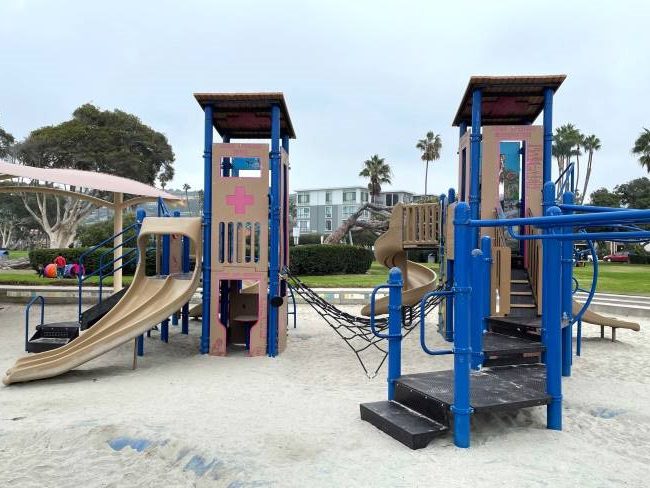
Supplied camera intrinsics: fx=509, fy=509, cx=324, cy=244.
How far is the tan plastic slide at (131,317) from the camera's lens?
22.4 feet

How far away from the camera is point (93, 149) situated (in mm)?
34188

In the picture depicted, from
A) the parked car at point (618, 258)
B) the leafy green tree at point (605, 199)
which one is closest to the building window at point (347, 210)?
the leafy green tree at point (605, 199)

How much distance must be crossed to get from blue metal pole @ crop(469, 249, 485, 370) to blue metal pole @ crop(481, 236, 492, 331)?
Result: 1.38 meters

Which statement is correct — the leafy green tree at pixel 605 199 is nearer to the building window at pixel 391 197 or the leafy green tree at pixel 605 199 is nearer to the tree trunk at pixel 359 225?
the building window at pixel 391 197

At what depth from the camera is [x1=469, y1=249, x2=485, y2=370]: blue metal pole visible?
4.96 m

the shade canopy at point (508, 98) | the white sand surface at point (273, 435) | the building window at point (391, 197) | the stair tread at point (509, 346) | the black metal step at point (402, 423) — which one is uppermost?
the building window at point (391, 197)

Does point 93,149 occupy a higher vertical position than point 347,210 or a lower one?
higher

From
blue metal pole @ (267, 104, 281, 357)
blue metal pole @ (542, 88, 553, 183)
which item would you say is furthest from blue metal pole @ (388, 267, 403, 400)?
blue metal pole @ (542, 88, 553, 183)

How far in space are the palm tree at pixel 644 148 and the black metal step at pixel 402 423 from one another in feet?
175

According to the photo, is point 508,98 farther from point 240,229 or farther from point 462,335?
point 462,335

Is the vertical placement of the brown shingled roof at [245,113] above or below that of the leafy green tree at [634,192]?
below

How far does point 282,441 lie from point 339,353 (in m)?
4.50

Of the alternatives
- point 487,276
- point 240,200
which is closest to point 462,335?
point 487,276

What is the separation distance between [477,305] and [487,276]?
7.75 ft
